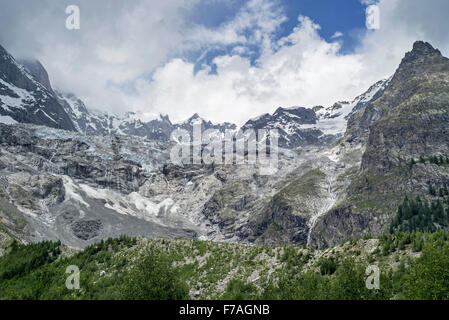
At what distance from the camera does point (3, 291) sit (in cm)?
4734

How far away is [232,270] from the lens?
157ft

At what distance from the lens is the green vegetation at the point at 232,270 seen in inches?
1209

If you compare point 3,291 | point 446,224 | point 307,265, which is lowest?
point 3,291

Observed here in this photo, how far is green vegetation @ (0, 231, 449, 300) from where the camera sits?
30703 millimetres

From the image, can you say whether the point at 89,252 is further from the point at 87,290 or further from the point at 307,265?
the point at 307,265

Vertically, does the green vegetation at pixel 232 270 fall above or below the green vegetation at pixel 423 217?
below

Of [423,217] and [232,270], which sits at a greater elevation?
[423,217]

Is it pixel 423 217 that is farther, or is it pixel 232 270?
pixel 423 217

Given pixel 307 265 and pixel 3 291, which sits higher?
pixel 307 265

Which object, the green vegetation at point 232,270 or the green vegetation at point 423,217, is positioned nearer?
the green vegetation at point 232,270

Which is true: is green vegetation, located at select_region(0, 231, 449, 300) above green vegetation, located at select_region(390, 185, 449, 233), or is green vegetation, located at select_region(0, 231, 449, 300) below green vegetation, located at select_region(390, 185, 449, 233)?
below

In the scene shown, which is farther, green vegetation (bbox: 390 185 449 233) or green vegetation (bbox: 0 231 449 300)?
green vegetation (bbox: 390 185 449 233)
